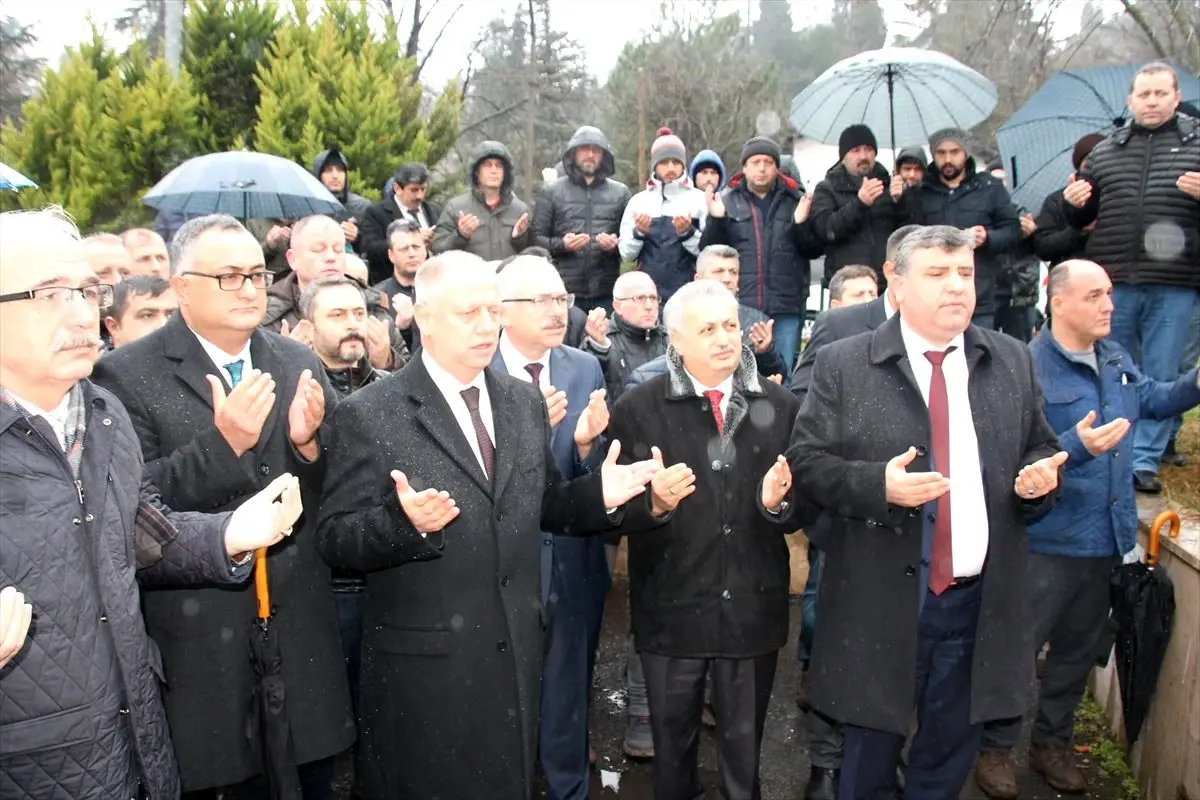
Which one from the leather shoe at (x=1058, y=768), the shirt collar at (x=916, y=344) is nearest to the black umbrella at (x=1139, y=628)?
the leather shoe at (x=1058, y=768)

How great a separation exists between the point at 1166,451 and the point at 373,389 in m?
5.24

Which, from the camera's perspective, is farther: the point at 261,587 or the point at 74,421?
the point at 261,587

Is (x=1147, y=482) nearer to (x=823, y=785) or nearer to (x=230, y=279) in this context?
(x=823, y=785)

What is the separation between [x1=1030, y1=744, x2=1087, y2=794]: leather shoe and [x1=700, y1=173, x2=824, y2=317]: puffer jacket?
3464mm

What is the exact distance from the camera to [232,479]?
2.85 meters

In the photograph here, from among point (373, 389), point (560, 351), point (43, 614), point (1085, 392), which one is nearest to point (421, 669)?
point (373, 389)

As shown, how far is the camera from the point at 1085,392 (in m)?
4.27

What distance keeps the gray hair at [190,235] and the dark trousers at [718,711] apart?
216 centimetres

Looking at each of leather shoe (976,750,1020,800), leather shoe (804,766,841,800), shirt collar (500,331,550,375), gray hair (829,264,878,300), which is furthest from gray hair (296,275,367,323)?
leather shoe (976,750,1020,800)

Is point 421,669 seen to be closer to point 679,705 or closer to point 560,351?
point 679,705

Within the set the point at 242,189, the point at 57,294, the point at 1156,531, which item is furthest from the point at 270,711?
the point at 242,189

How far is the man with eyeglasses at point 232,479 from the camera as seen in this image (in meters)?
3.03

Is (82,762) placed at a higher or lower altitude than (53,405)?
lower

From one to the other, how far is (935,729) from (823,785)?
0.85 m
